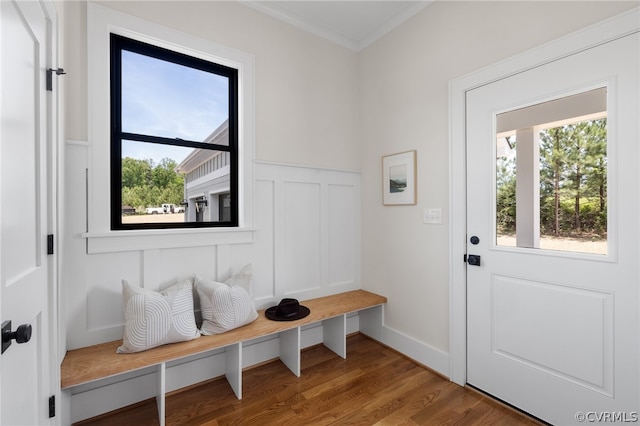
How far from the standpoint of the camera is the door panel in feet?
2.98

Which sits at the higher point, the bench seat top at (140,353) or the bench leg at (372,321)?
the bench seat top at (140,353)

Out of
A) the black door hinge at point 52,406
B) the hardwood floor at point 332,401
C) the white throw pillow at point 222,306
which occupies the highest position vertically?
the white throw pillow at point 222,306

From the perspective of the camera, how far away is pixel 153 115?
2061 millimetres

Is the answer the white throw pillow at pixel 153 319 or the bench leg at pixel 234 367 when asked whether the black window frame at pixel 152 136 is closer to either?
the white throw pillow at pixel 153 319

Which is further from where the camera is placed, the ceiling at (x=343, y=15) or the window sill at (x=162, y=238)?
the ceiling at (x=343, y=15)

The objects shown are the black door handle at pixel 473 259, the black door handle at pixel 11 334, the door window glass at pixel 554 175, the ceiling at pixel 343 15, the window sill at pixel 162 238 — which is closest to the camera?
the black door handle at pixel 11 334

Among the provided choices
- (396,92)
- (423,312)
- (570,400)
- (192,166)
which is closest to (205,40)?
(192,166)

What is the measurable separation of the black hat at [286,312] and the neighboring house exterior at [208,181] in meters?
0.80

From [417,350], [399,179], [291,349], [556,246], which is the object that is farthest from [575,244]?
[291,349]

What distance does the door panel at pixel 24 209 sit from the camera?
35.8 inches

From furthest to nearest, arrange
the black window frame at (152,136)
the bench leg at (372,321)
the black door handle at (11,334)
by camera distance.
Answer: the bench leg at (372,321), the black window frame at (152,136), the black door handle at (11,334)

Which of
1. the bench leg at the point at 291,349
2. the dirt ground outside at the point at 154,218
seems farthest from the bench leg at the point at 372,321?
the dirt ground outside at the point at 154,218

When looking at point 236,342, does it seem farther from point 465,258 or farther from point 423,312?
point 465,258

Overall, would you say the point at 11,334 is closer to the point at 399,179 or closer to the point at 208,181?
the point at 208,181
